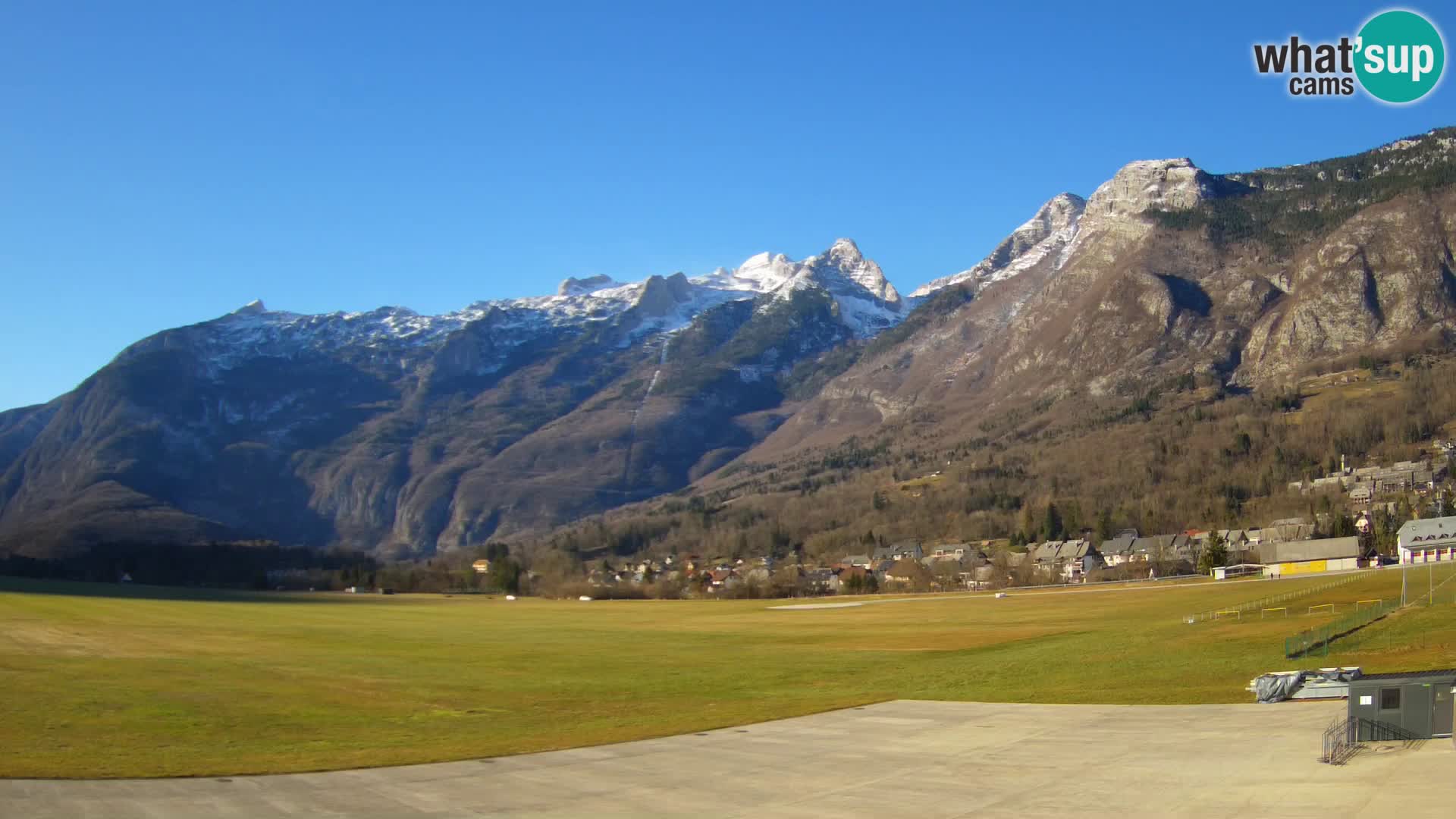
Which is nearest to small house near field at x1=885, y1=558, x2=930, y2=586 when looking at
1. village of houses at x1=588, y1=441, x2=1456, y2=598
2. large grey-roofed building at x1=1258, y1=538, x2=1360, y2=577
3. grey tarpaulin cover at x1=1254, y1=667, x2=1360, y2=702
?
village of houses at x1=588, y1=441, x2=1456, y2=598

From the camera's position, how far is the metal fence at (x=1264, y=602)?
72438mm

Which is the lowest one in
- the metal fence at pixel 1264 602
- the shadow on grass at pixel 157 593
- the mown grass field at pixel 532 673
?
the shadow on grass at pixel 157 593

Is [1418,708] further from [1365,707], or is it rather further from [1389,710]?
[1365,707]

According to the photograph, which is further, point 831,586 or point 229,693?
point 831,586

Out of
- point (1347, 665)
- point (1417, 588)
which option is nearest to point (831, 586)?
point (1417, 588)

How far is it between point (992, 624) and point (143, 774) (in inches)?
2573

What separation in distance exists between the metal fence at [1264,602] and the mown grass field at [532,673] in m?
1.95

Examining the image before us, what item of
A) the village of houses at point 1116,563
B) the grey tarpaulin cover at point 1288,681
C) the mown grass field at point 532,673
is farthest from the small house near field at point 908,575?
the grey tarpaulin cover at point 1288,681

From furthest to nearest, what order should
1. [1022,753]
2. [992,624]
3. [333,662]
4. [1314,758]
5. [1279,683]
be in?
[992,624] < [333,662] < [1279,683] < [1022,753] < [1314,758]

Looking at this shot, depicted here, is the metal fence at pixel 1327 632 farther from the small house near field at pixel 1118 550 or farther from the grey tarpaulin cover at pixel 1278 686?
the small house near field at pixel 1118 550

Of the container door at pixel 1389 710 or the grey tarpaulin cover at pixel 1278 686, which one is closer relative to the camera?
the container door at pixel 1389 710

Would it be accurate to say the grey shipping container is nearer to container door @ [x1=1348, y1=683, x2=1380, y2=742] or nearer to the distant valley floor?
container door @ [x1=1348, y1=683, x2=1380, y2=742]

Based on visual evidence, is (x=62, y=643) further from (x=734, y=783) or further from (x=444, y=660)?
(x=734, y=783)

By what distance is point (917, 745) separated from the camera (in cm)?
3578
